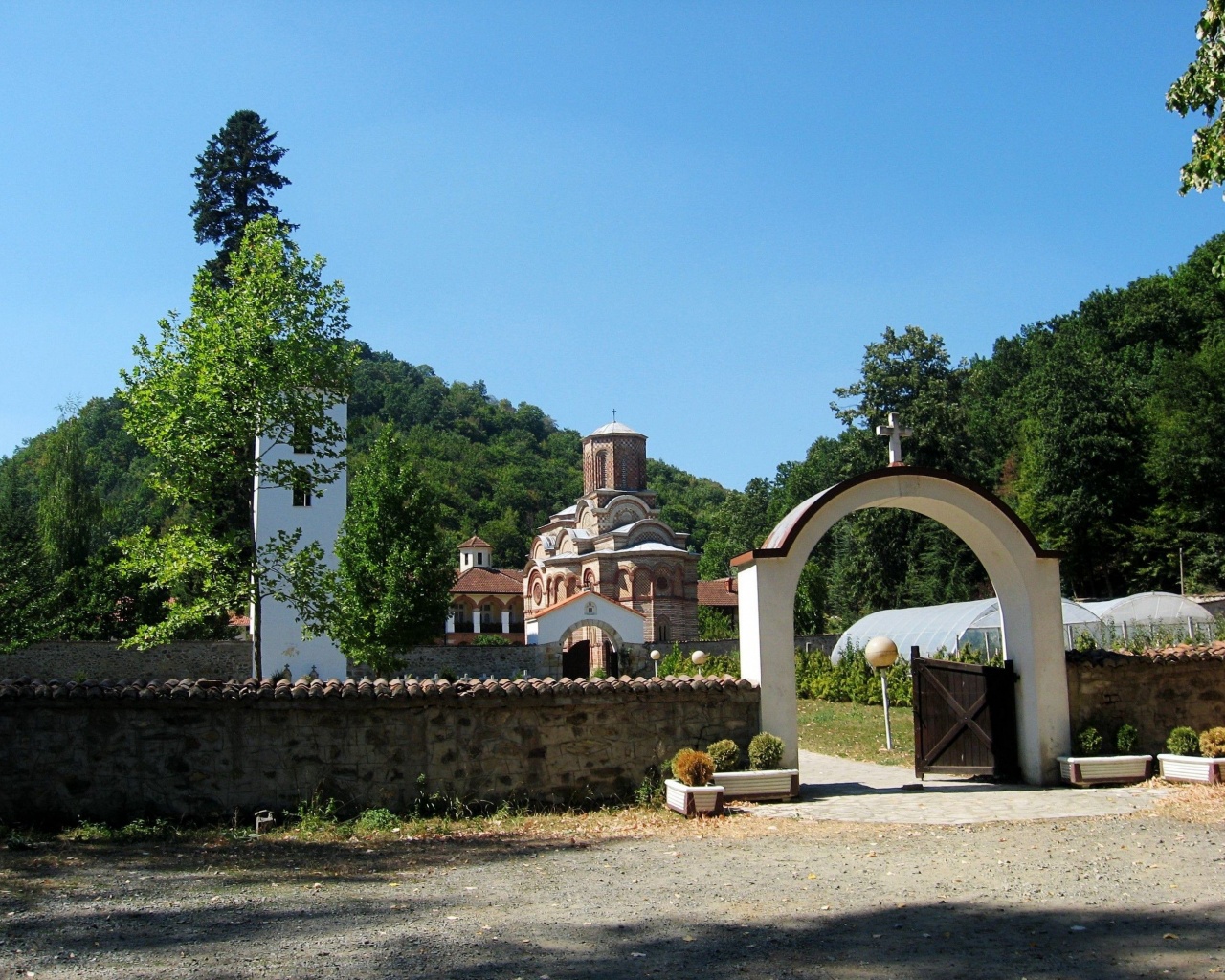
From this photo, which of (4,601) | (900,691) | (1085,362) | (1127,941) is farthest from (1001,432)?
(1127,941)

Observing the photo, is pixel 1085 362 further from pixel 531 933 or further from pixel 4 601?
pixel 531 933

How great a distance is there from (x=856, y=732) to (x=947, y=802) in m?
9.43

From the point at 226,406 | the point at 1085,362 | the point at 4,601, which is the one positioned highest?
the point at 1085,362

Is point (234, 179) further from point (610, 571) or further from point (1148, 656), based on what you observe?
point (1148, 656)

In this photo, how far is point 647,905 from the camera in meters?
6.89

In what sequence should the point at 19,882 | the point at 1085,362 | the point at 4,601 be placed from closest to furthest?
the point at 19,882
the point at 4,601
the point at 1085,362

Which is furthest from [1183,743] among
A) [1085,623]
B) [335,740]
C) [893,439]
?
[1085,623]

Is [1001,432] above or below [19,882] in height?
above

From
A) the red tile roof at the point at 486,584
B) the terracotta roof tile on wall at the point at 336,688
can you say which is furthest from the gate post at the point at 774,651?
the red tile roof at the point at 486,584

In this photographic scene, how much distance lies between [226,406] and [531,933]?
1040 centimetres

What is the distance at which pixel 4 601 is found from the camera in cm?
2872

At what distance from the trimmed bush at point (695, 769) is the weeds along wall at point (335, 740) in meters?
0.86

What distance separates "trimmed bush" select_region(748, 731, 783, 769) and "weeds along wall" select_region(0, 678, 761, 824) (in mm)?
399

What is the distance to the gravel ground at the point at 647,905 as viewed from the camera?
218 inches
